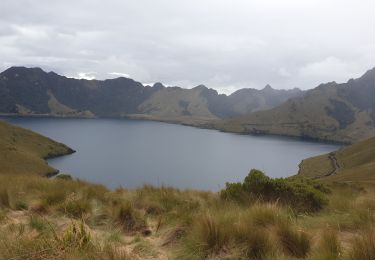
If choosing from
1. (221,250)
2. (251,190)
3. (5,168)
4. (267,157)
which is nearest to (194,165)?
(267,157)

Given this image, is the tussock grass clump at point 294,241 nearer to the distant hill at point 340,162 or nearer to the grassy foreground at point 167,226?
the grassy foreground at point 167,226

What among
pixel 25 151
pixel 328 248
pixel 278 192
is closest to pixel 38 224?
pixel 328 248

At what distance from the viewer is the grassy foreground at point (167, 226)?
6.17m

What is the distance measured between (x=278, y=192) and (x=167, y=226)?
23.4ft

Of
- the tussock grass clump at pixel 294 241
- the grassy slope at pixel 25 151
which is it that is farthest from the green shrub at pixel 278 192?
the grassy slope at pixel 25 151

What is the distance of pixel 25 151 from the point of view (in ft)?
484

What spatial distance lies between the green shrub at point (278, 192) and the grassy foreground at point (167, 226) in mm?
51

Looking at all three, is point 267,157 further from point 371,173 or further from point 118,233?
point 118,233

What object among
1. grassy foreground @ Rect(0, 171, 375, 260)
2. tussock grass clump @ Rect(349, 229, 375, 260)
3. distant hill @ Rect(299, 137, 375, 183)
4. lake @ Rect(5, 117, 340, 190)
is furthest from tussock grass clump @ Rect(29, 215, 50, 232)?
distant hill @ Rect(299, 137, 375, 183)

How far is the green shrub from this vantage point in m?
13.3

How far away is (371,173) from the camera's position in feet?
281

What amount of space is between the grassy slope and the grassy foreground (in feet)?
367

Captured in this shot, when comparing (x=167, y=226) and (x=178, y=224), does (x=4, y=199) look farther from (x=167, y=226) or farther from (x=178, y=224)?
(x=178, y=224)

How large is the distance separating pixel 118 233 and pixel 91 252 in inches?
102
